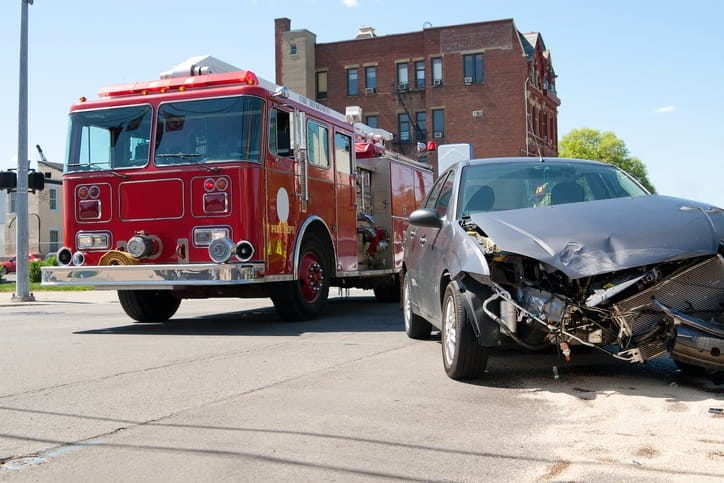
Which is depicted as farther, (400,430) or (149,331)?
(149,331)

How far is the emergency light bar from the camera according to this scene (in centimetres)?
1034

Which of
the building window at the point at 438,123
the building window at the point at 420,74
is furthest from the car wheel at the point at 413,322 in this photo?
the building window at the point at 420,74

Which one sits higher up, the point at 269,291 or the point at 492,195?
the point at 492,195

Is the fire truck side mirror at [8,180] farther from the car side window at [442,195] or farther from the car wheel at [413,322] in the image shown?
the car side window at [442,195]

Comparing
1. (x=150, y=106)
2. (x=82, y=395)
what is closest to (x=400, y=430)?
(x=82, y=395)

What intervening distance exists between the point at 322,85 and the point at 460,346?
51253 mm

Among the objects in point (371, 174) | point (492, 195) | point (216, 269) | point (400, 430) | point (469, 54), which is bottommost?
point (400, 430)

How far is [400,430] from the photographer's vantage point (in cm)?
475

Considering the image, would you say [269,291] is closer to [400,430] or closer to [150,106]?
[150,106]

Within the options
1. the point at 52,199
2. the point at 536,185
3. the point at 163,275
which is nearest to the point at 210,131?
the point at 163,275

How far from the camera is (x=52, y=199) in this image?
62.7 meters

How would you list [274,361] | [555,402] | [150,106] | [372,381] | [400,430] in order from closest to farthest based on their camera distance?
[400,430] < [555,402] < [372,381] < [274,361] < [150,106]

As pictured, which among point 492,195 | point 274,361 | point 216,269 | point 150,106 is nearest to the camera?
point 492,195

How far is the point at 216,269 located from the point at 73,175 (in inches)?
104
